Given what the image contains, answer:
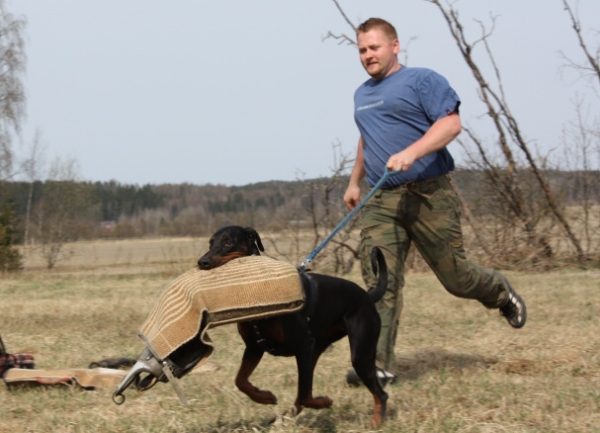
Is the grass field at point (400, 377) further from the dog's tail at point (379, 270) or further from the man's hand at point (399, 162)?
the man's hand at point (399, 162)

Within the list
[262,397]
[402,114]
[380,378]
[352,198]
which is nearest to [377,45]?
[402,114]

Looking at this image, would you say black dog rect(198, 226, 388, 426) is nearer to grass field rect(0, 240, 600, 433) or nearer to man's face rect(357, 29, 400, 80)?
grass field rect(0, 240, 600, 433)

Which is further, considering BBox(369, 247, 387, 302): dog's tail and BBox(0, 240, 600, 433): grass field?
BBox(369, 247, 387, 302): dog's tail

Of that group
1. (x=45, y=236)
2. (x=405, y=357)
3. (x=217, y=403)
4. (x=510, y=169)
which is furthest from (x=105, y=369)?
(x=45, y=236)

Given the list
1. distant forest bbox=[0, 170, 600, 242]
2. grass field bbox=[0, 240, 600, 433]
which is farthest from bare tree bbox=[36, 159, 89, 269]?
grass field bbox=[0, 240, 600, 433]

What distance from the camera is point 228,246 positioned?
4207 millimetres

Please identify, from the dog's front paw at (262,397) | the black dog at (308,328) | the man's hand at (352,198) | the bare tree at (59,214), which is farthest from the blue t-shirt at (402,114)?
the bare tree at (59,214)

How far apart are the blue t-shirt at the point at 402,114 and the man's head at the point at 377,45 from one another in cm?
12

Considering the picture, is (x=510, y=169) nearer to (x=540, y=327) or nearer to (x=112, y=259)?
(x=540, y=327)

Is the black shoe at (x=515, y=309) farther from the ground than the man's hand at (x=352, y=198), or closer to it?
closer to it

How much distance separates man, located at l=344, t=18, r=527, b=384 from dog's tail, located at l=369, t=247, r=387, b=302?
337 millimetres

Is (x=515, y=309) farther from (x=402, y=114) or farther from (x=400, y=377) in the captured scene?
(x=402, y=114)

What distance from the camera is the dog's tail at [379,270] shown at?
494 cm

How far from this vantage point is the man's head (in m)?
5.20
